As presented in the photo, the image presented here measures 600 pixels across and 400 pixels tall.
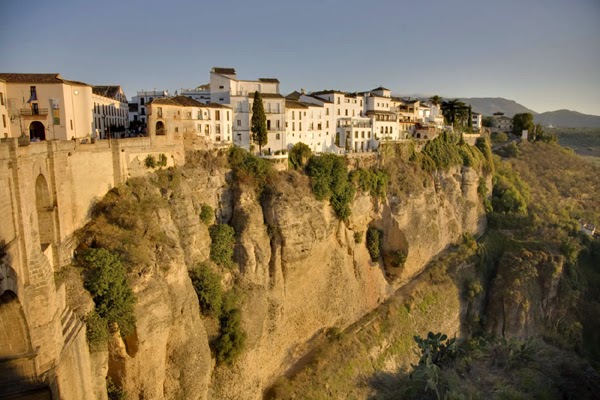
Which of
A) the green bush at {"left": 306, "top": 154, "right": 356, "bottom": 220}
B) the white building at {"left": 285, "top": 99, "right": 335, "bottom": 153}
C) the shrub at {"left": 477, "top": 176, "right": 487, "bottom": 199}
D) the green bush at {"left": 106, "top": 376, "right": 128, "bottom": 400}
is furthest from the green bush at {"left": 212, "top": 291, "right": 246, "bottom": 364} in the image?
the shrub at {"left": 477, "top": 176, "right": 487, "bottom": 199}

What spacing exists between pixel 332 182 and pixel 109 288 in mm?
13779

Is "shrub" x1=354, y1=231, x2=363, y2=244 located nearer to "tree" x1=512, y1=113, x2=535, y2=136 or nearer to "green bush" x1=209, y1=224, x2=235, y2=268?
"green bush" x1=209, y1=224, x2=235, y2=268

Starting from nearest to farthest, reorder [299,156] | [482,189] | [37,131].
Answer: [37,131] → [299,156] → [482,189]

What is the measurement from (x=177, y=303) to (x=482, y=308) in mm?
23952

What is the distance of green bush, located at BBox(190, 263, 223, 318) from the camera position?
17.1 meters

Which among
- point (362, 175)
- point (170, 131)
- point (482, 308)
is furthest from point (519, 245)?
point (170, 131)

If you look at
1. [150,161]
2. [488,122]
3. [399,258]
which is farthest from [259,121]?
[488,122]

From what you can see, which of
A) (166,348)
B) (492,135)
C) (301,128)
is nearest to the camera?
(166,348)

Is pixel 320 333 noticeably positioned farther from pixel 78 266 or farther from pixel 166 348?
pixel 78 266

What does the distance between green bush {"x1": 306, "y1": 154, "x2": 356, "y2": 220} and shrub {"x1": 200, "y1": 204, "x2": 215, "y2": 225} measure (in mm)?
5943

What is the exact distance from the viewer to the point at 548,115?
98.6m

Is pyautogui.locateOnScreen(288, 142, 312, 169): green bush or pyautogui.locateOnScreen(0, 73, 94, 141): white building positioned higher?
pyautogui.locateOnScreen(0, 73, 94, 141): white building

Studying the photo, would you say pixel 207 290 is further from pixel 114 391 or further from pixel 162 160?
pixel 162 160

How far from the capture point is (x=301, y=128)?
2931cm
